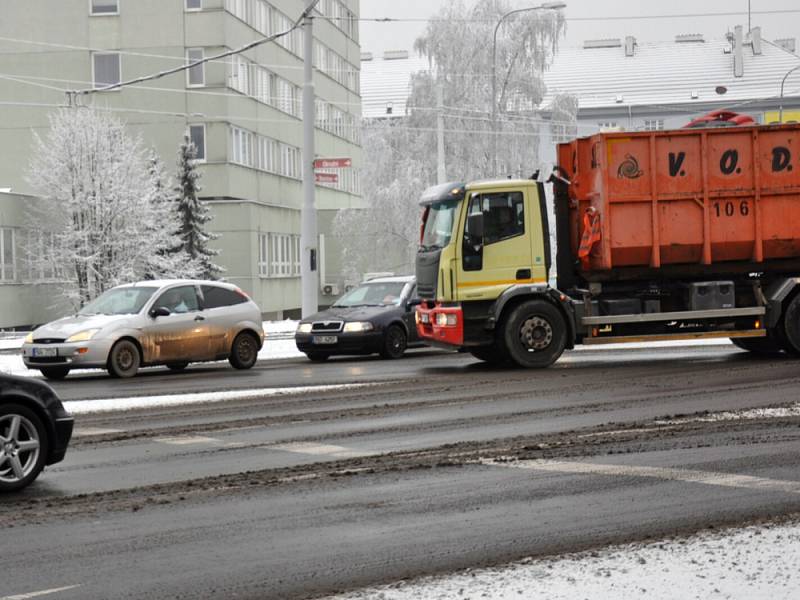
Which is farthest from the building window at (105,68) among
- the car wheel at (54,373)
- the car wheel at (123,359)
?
the car wheel at (123,359)

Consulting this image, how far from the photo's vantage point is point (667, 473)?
9.59 m

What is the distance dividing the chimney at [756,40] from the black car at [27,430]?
91725mm

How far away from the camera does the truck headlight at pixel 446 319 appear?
19398mm

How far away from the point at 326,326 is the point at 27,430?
1358 cm

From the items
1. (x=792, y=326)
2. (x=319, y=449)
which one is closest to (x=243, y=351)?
(x=792, y=326)

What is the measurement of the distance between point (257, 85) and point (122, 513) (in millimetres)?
47149

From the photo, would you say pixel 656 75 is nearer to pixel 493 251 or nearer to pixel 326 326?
pixel 326 326

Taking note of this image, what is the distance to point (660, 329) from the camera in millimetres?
19750

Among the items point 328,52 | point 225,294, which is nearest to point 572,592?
point 225,294

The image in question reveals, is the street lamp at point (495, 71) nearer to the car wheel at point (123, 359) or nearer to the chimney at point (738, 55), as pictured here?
the car wheel at point (123, 359)

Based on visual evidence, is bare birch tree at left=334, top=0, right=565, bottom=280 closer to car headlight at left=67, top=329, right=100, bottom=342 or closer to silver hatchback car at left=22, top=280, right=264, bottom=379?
silver hatchback car at left=22, top=280, right=264, bottom=379

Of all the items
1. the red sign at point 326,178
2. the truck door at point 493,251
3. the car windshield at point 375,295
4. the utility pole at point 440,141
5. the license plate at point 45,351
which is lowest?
the license plate at point 45,351

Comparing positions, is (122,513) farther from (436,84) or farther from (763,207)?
(436,84)

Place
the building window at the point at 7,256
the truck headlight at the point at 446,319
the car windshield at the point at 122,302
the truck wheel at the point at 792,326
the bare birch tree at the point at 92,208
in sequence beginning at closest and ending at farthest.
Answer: the truck headlight at the point at 446,319, the truck wheel at the point at 792,326, the car windshield at the point at 122,302, the building window at the point at 7,256, the bare birch tree at the point at 92,208
